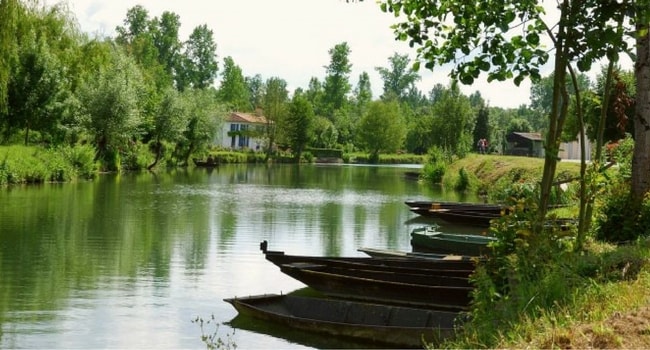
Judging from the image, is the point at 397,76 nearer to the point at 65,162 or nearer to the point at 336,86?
the point at 336,86

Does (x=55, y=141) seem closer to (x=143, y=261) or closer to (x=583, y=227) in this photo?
(x=143, y=261)

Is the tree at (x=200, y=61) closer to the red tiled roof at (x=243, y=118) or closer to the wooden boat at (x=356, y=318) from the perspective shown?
the red tiled roof at (x=243, y=118)

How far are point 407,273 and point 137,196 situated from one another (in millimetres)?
23224

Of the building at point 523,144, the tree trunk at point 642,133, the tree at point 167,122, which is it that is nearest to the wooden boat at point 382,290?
the tree trunk at point 642,133

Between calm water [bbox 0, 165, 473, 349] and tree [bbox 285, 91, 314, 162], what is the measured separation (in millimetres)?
50293

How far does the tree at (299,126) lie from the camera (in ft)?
291

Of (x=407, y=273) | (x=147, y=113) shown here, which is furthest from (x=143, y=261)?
(x=147, y=113)

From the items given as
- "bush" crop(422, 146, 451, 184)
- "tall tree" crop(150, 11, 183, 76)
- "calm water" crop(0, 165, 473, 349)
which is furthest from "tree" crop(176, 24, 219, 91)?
"calm water" crop(0, 165, 473, 349)

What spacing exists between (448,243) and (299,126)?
71.4m

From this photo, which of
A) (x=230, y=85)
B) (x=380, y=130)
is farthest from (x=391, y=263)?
(x=230, y=85)

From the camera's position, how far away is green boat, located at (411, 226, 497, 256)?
Answer: 1695 centimetres

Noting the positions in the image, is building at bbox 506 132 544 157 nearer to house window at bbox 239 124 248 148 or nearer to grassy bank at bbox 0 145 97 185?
house window at bbox 239 124 248 148

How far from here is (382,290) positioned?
11461mm

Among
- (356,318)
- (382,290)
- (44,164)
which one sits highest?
(44,164)
